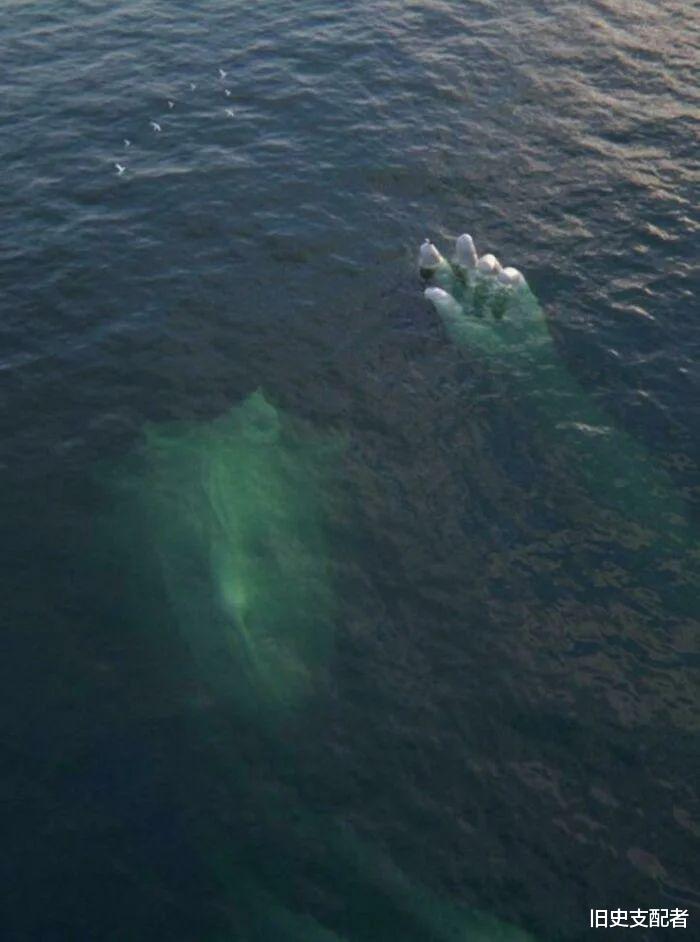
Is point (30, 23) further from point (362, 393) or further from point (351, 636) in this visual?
point (351, 636)

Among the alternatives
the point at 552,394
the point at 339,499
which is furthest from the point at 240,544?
the point at 552,394

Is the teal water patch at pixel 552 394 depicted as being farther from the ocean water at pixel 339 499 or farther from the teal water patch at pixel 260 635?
the teal water patch at pixel 260 635

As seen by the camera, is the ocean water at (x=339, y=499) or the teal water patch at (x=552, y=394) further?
the teal water patch at (x=552, y=394)

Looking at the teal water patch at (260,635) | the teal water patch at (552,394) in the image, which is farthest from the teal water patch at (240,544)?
the teal water patch at (552,394)

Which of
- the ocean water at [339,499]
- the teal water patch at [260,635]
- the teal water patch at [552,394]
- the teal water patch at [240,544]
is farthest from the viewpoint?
the teal water patch at [552,394]

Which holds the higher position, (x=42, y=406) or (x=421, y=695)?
(x=42, y=406)

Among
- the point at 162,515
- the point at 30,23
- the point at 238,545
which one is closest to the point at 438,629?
the point at 238,545

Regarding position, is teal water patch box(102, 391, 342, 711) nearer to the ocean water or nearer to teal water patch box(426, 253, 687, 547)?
the ocean water

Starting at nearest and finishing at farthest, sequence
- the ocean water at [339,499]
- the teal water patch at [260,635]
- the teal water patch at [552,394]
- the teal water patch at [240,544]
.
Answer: the teal water patch at [260,635] → the ocean water at [339,499] → the teal water patch at [240,544] → the teal water patch at [552,394]

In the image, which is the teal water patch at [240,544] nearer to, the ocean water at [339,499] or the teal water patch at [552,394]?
the ocean water at [339,499]
